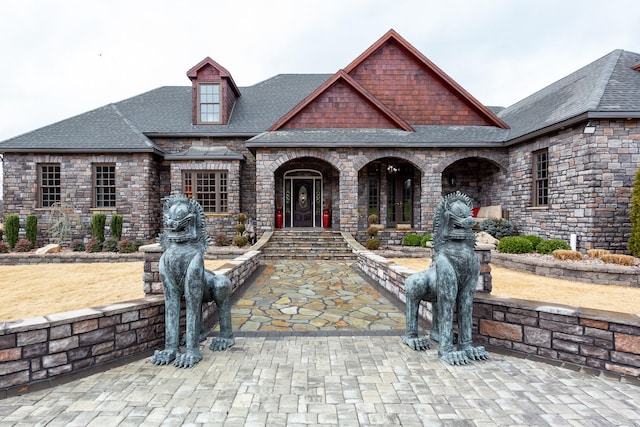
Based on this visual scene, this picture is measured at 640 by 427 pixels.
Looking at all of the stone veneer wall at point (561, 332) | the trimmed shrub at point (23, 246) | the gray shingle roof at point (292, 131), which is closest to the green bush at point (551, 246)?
the gray shingle roof at point (292, 131)

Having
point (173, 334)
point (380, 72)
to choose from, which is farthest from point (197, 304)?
point (380, 72)

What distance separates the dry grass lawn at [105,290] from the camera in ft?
17.0

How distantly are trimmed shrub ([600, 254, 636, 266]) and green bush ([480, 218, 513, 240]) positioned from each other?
13.9 feet

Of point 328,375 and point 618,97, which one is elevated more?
point 618,97

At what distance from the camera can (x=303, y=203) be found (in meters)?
15.7

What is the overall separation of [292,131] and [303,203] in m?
3.54

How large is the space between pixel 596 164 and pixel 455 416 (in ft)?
33.5

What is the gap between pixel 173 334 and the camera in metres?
3.62

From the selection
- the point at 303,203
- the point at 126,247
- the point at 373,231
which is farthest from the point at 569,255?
the point at 126,247

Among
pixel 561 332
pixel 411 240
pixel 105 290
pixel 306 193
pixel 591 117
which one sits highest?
pixel 591 117

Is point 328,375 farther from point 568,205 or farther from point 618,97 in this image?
point 618,97

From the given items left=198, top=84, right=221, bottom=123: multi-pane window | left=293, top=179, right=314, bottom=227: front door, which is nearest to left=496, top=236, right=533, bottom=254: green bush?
left=293, top=179, right=314, bottom=227: front door

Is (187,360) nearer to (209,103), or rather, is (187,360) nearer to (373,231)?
(373,231)

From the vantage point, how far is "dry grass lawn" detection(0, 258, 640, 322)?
5.18 metres
